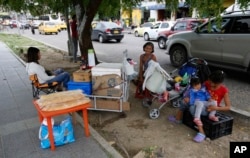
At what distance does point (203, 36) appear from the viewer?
7.15 metres

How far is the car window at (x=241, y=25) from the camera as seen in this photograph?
611cm

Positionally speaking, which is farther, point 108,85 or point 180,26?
point 180,26

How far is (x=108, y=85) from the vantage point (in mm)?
4098

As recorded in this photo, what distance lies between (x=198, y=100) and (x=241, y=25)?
374cm

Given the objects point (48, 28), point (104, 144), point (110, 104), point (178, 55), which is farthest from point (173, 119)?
point (48, 28)

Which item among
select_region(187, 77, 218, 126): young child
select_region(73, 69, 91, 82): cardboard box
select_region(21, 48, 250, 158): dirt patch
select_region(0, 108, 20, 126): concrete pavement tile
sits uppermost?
select_region(73, 69, 91, 82): cardboard box

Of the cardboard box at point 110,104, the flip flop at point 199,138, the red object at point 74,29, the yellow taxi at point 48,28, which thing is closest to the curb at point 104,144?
the cardboard box at point 110,104

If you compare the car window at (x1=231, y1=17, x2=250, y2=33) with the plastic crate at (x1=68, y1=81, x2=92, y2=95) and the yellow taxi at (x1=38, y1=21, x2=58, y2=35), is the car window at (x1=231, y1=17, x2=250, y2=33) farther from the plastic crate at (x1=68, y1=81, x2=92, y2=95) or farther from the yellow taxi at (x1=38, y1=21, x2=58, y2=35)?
the yellow taxi at (x1=38, y1=21, x2=58, y2=35)

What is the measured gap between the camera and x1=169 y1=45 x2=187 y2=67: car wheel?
799 centimetres

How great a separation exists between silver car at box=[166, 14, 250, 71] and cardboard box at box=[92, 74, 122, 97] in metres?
2.92

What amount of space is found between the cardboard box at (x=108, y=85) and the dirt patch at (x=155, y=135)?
53 cm

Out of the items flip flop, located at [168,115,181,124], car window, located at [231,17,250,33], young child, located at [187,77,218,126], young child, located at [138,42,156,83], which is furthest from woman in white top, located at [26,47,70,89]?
car window, located at [231,17,250,33]

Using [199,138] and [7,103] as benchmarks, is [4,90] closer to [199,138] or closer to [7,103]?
[7,103]

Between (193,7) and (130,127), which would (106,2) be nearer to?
(193,7)
